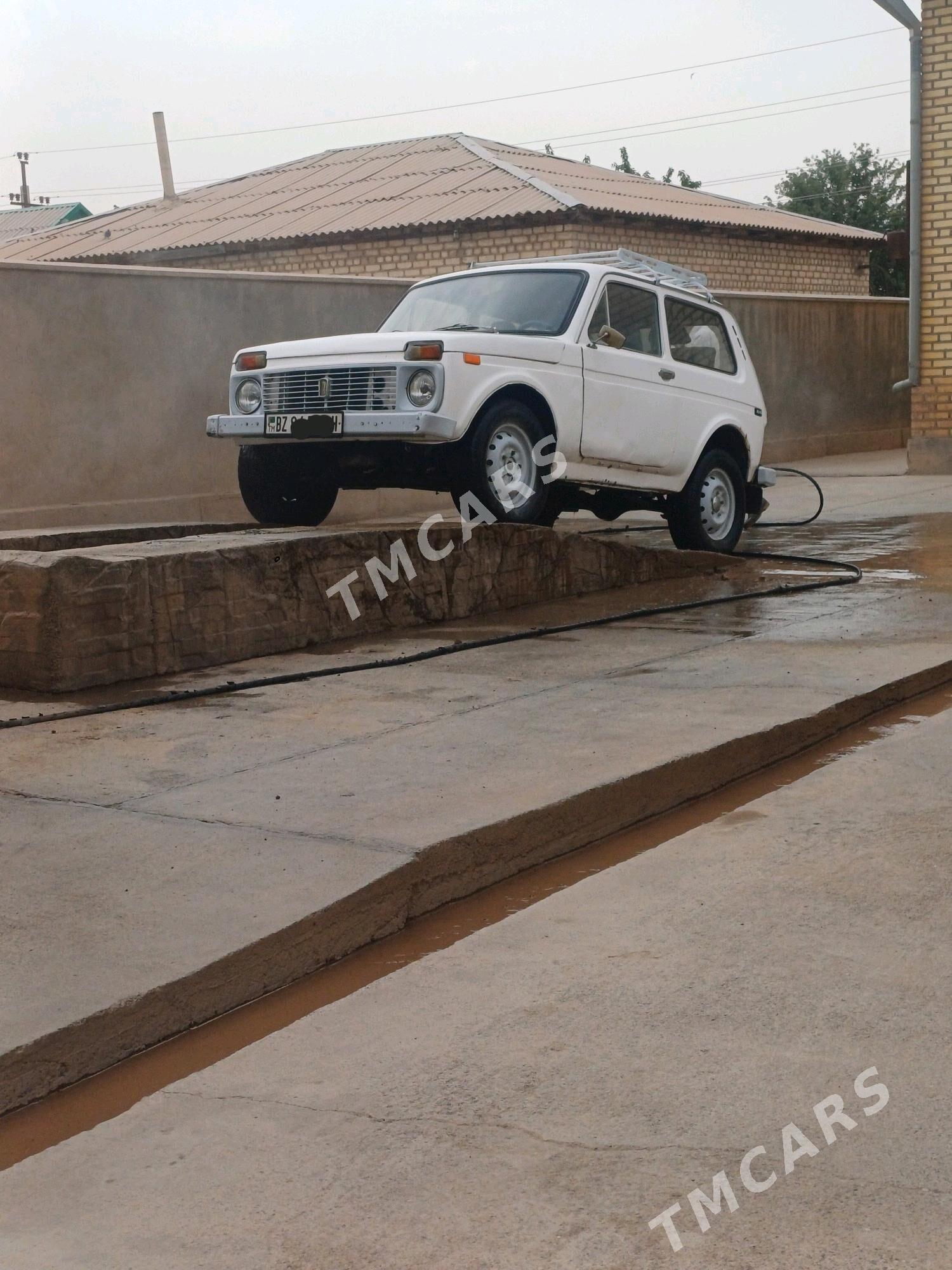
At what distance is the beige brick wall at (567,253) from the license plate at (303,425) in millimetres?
17626

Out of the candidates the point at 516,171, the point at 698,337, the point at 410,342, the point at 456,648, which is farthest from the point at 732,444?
the point at 516,171

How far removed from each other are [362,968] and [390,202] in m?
28.2

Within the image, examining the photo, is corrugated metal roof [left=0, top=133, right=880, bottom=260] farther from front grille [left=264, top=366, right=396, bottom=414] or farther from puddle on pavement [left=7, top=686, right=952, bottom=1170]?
puddle on pavement [left=7, top=686, right=952, bottom=1170]

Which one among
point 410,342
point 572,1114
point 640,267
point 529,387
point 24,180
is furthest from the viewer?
point 24,180

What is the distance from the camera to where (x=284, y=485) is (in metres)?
10.0

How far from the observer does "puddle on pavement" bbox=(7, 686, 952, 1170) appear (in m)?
2.97

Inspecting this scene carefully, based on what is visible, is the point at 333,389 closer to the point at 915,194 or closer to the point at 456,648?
the point at 456,648

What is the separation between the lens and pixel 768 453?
851 inches

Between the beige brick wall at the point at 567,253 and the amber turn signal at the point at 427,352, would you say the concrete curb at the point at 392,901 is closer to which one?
the amber turn signal at the point at 427,352

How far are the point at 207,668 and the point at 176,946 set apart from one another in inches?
146

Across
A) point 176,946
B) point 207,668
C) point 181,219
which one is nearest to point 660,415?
point 207,668

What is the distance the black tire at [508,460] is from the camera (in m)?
8.98

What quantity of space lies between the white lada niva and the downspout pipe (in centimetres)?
716

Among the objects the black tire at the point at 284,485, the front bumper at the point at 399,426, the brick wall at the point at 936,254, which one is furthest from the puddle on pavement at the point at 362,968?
the brick wall at the point at 936,254
